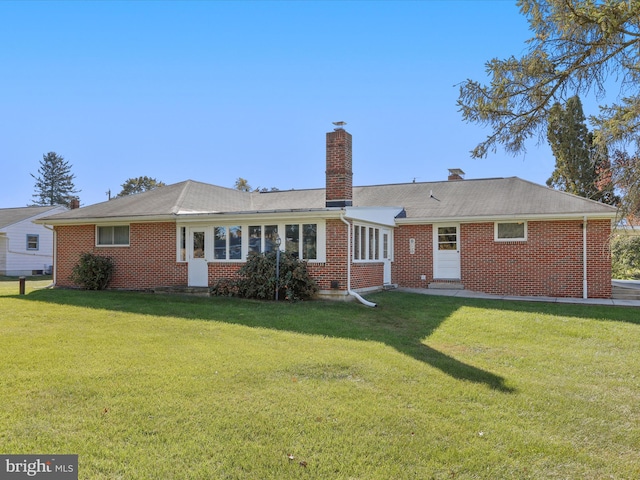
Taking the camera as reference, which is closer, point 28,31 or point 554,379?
point 554,379

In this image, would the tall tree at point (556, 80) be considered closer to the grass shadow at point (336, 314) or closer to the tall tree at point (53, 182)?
the grass shadow at point (336, 314)

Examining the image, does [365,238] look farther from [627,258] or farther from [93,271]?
[627,258]

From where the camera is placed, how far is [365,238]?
45.4ft

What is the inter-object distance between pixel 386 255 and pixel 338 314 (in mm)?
5828

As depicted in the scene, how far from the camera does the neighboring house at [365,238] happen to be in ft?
42.4

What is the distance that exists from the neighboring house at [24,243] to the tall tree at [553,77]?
89.4ft

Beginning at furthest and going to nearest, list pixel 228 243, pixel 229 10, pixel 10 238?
pixel 10 238
pixel 228 243
pixel 229 10

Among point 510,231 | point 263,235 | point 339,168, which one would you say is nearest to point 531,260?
point 510,231

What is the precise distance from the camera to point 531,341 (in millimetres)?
8398

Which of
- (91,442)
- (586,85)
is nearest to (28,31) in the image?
(91,442)

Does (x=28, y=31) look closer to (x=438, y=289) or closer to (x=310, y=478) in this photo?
(x=310, y=478)

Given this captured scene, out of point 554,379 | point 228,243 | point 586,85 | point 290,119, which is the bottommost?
point 554,379

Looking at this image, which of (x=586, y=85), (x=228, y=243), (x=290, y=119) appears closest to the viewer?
(x=586, y=85)

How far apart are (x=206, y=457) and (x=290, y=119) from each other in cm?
1556
